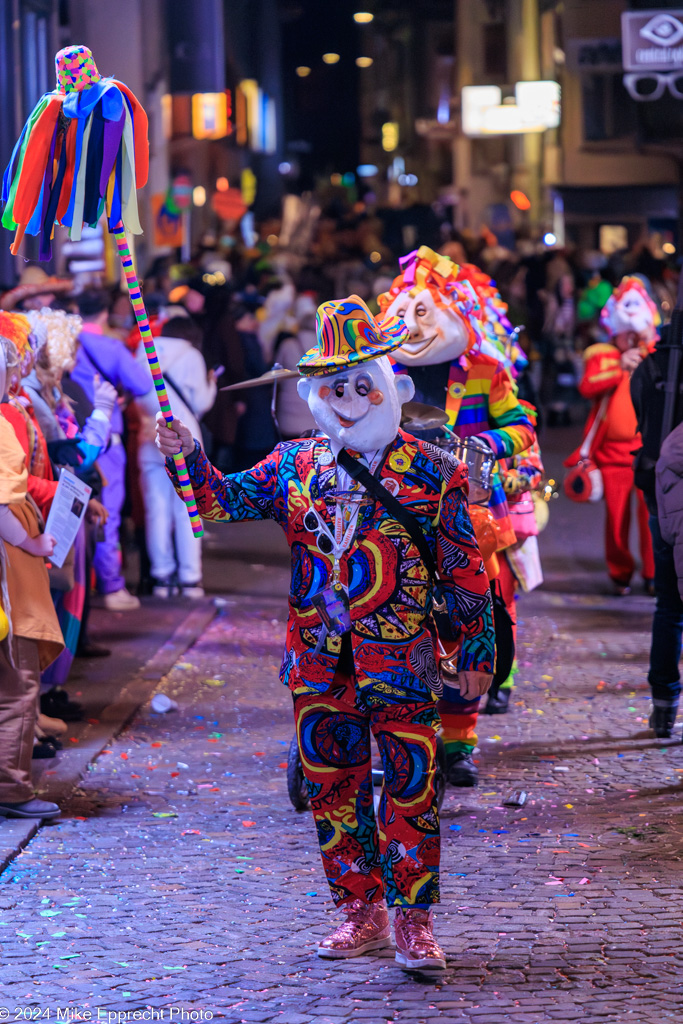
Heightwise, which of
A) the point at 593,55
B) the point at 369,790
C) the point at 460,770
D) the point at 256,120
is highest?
the point at 256,120

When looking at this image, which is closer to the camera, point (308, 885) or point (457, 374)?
point (308, 885)

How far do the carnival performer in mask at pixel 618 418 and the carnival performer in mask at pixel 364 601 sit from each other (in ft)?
19.8

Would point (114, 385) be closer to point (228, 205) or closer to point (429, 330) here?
point (429, 330)

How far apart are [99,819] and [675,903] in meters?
2.34

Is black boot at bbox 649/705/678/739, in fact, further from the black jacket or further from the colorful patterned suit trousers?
the colorful patterned suit trousers

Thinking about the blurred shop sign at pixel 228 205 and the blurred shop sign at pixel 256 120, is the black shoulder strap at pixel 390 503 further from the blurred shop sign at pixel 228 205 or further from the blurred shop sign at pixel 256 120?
the blurred shop sign at pixel 256 120

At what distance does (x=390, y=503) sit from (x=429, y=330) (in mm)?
1982

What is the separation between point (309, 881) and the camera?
17.5 ft

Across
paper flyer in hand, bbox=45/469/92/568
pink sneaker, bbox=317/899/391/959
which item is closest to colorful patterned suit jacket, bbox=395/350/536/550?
paper flyer in hand, bbox=45/469/92/568

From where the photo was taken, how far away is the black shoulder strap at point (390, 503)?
14.6ft

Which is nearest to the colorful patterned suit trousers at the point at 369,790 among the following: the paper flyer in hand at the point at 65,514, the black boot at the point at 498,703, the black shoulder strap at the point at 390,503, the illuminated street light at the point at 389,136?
the black shoulder strap at the point at 390,503

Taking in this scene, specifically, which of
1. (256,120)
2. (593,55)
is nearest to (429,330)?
(593,55)

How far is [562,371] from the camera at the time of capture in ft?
69.9

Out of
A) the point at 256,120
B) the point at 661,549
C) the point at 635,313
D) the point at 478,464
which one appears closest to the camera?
the point at 478,464
